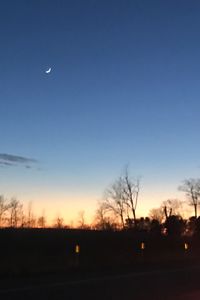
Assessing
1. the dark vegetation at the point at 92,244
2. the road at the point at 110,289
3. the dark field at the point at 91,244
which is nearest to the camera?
the road at the point at 110,289

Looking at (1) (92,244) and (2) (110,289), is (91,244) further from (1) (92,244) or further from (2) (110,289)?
(2) (110,289)

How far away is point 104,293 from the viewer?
1719cm

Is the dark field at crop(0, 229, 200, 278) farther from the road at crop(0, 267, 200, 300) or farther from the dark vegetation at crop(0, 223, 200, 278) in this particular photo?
the road at crop(0, 267, 200, 300)

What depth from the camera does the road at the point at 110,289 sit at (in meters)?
16.4

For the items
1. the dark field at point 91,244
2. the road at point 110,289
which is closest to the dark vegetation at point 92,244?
the dark field at point 91,244

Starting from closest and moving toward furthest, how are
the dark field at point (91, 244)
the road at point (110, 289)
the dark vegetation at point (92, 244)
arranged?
1. the road at point (110, 289)
2. the dark field at point (91, 244)
3. the dark vegetation at point (92, 244)

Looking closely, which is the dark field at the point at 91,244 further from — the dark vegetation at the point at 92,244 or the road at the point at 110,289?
the road at the point at 110,289

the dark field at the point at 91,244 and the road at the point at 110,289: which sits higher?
the dark field at the point at 91,244

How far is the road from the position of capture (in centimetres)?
1642

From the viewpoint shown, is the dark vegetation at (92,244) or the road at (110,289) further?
the dark vegetation at (92,244)

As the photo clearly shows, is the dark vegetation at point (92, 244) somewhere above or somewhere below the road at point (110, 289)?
above

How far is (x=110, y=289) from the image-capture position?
18.5 metres

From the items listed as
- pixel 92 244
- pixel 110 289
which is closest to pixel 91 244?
pixel 92 244

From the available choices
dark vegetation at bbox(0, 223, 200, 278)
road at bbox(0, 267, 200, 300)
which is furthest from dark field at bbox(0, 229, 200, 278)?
road at bbox(0, 267, 200, 300)
